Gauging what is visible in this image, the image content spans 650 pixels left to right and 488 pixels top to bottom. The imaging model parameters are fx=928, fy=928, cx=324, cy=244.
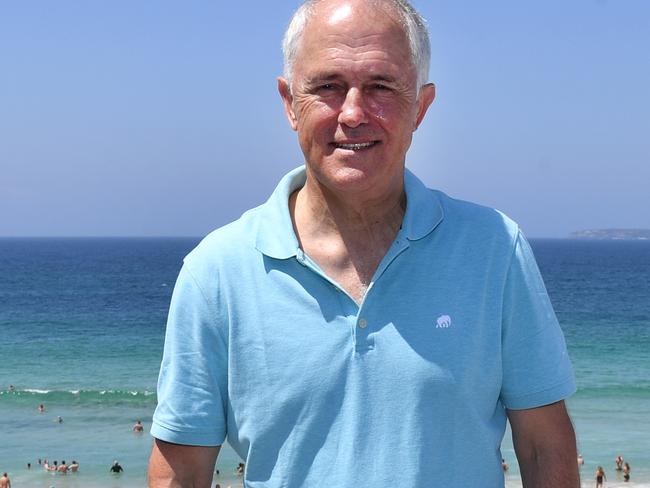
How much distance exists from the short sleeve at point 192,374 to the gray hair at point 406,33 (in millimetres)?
564

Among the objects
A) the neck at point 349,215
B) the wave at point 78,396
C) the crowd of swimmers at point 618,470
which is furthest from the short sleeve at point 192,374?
the wave at point 78,396

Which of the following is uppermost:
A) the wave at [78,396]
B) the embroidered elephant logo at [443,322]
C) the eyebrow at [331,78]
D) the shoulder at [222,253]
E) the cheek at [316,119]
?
the eyebrow at [331,78]

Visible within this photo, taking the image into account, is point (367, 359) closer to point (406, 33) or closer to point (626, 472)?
point (406, 33)

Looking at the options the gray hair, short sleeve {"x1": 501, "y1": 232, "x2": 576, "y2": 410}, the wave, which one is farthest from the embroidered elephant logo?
the wave

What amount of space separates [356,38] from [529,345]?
0.75 m

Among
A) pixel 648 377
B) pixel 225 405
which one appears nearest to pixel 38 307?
pixel 648 377

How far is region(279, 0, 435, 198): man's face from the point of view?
1.98 metres

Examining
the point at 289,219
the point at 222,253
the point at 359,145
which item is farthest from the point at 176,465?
the point at 359,145

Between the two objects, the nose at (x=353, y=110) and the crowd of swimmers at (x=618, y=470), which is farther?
the crowd of swimmers at (x=618, y=470)

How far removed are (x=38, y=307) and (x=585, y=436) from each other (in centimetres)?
4827

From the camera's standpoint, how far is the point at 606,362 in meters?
38.2

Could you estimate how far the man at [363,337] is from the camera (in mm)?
1941

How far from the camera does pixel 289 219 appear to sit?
2.13 metres

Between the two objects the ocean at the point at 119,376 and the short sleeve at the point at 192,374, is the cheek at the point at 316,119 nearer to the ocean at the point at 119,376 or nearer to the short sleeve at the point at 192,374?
the short sleeve at the point at 192,374
